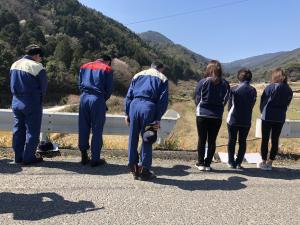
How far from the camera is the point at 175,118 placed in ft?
29.3

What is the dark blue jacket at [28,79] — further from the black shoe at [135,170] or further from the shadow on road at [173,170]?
the shadow on road at [173,170]

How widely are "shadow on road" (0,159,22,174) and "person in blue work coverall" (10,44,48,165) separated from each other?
12 cm

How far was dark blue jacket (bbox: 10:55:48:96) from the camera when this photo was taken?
6.81 meters

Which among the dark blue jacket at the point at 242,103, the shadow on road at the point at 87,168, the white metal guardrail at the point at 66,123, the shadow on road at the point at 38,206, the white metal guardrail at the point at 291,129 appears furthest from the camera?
the white metal guardrail at the point at 291,129

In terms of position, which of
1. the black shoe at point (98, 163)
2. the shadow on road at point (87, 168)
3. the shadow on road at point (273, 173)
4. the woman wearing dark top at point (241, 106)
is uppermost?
the woman wearing dark top at point (241, 106)

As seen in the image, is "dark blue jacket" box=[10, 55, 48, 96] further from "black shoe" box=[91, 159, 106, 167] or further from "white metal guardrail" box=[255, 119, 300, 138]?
"white metal guardrail" box=[255, 119, 300, 138]

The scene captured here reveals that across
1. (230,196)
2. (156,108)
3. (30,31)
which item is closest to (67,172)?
(156,108)

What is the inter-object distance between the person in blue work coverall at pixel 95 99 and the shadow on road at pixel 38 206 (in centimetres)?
168

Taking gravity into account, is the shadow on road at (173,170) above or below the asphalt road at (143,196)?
above

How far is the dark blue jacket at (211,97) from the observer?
702cm

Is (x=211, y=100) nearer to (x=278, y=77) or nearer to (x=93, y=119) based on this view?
(x=278, y=77)

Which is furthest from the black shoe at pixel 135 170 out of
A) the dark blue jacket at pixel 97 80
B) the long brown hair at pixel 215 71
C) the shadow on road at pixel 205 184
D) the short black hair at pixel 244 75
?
the short black hair at pixel 244 75

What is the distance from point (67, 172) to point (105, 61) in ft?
6.04

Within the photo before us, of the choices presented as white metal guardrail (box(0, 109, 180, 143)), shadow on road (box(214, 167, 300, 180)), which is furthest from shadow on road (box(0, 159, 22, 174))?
shadow on road (box(214, 167, 300, 180))
